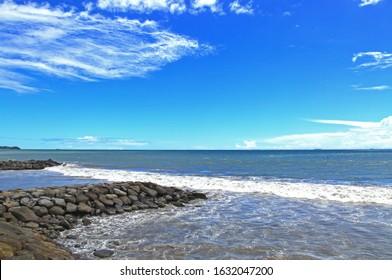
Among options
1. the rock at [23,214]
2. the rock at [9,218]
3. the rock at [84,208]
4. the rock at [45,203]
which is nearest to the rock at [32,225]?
the rock at [23,214]

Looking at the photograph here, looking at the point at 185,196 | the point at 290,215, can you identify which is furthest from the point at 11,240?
the point at 185,196

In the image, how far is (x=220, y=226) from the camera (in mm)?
11672

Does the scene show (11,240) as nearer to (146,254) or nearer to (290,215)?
(146,254)

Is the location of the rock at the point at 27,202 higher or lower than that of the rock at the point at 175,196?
higher

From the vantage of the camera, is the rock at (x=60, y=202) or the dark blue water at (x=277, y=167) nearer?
the rock at (x=60, y=202)

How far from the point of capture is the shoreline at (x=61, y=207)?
24.5 ft

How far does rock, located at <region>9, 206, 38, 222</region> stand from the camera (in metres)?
11.7

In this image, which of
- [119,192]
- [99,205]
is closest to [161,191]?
[119,192]

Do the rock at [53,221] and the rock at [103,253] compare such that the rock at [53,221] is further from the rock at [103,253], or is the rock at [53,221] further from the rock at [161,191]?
the rock at [161,191]

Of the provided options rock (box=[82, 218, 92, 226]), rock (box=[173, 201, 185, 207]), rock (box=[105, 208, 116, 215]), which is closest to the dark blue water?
rock (box=[173, 201, 185, 207])

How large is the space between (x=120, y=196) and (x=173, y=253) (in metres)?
8.33

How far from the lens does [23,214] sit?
11.9 metres

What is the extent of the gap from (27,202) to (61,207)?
5.01ft
